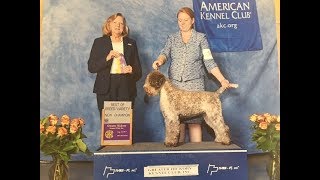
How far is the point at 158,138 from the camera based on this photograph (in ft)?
4.78

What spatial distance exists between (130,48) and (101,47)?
108 millimetres

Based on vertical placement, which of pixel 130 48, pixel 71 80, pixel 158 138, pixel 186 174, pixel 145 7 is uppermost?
pixel 145 7

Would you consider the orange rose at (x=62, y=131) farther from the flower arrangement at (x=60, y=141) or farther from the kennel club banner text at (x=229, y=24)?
the kennel club banner text at (x=229, y=24)

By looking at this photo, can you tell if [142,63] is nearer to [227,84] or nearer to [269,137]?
[227,84]

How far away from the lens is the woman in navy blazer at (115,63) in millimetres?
1430

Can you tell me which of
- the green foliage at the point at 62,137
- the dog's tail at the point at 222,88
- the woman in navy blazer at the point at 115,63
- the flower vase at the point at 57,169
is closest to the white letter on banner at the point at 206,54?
the dog's tail at the point at 222,88

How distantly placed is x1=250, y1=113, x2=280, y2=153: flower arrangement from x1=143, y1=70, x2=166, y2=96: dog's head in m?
0.39

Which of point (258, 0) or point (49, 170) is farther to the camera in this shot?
point (258, 0)

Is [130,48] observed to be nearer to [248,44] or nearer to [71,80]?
[71,80]

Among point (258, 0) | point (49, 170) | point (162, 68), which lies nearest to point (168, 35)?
point (162, 68)

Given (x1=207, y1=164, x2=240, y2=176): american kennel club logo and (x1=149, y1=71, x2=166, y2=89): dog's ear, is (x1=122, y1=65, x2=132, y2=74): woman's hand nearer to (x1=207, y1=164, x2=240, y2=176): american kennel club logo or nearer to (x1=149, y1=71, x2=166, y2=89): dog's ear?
(x1=149, y1=71, x2=166, y2=89): dog's ear

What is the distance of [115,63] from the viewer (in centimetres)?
144

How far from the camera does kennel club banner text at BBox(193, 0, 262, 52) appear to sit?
1496 millimetres

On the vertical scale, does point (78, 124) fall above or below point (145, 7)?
below
